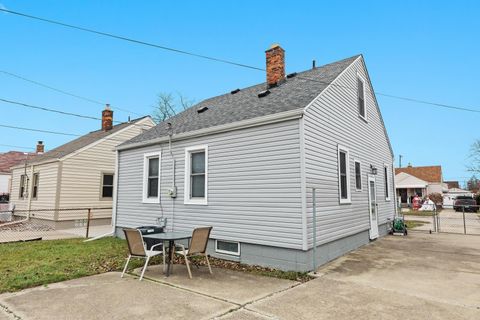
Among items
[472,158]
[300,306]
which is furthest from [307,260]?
[472,158]

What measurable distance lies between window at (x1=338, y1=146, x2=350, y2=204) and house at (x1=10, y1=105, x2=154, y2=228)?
1263 centimetres

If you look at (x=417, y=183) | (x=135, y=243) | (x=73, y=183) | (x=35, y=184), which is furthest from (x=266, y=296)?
(x=417, y=183)

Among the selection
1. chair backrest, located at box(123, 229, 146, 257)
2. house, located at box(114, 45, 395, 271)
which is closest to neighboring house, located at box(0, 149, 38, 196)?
house, located at box(114, 45, 395, 271)

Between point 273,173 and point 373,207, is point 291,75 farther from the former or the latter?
point 373,207

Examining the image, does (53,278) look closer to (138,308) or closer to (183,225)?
(138,308)

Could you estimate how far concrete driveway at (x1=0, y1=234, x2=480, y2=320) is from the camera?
397 centimetres

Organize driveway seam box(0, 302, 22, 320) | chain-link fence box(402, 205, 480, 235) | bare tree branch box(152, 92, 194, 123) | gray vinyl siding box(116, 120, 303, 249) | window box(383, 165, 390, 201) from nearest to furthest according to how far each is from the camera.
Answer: driveway seam box(0, 302, 22, 320) → gray vinyl siding box(116, 120, 303, 249) → window box(383, 165, 390, 201) → chain-link fence box(402, 205, 480, 235) → bare tree branch box(152, 92, 194, 123)

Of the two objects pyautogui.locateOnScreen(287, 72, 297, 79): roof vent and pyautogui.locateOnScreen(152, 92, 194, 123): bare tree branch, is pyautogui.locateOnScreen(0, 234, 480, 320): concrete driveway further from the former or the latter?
pyautogui.locateOnScreen(152, 92, 194, 123): bare tree branch

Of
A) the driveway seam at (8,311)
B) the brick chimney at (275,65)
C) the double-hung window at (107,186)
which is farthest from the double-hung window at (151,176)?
the double-hung window at (107,186)

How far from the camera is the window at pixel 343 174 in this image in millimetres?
8492

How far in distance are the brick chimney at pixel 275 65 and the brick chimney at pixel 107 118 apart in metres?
12.8

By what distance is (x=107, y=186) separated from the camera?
16.7m

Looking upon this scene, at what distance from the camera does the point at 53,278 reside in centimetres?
559

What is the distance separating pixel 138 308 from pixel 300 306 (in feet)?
7.65
